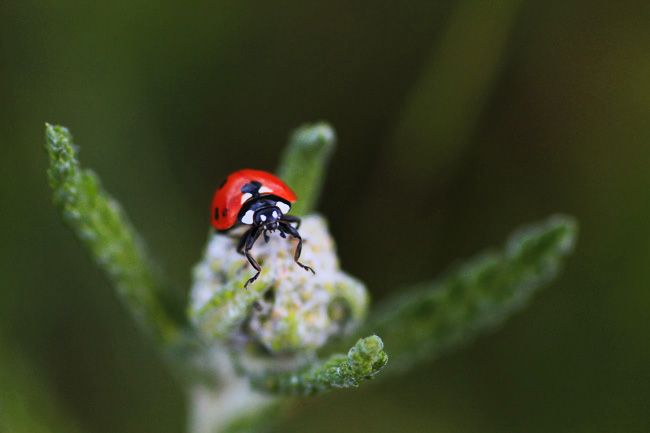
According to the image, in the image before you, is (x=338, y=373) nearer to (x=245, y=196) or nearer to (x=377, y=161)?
(x=245, y=196)

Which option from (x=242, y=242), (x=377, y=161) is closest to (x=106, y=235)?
(x=242, y=242)

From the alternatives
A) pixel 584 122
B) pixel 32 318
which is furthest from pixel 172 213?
pixel 584 122

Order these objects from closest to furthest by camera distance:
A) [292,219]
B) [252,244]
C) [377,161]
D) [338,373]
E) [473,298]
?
[338,373]
[252,244]
[292,219]
[473,298]
[377,161]

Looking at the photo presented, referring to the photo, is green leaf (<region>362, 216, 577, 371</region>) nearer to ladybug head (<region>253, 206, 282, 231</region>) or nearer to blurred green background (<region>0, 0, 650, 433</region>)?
ladybug head (<region>253, 206, 282, 231</region>)

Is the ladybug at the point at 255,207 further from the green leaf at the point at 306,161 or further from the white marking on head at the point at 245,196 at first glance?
the green leaf at the point at 306,161

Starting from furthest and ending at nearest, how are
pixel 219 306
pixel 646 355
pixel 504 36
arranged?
1. pixel 504 36
2. pixel 646 355
3. pixel 219 306

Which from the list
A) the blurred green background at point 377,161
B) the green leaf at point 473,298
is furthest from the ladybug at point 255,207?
the blurred green background at point 377,161

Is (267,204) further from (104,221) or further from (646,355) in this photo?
(646,355)
